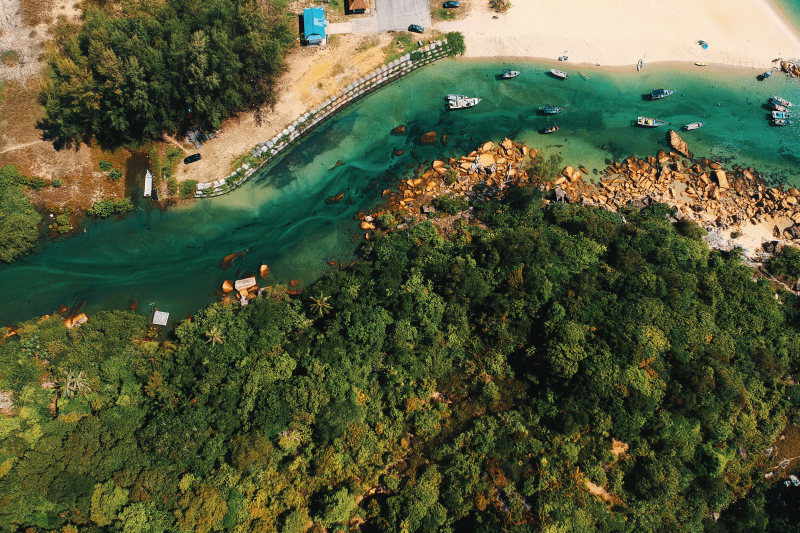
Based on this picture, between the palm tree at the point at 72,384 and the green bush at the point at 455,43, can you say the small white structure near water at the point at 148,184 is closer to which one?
the palm tree at the point at 72,384

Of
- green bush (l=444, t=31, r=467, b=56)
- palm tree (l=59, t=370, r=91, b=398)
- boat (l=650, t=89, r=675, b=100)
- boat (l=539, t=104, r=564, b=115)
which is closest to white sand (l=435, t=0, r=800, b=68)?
green bush (l=444, t=31, r=467, b=56)

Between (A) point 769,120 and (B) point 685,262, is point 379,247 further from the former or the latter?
(A) point 769,120

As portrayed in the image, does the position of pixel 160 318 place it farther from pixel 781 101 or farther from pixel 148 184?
pixel 781 101

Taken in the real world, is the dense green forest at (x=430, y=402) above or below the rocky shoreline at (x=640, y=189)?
below

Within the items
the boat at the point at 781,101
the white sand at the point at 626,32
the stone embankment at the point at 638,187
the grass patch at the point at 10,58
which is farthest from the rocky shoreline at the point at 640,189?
the grass patch at the point at 10,58

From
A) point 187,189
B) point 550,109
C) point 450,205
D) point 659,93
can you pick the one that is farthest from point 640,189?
point 187,189

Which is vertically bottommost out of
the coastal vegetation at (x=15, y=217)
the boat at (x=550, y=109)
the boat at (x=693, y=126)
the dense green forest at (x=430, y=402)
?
the dense green forest at (x=430, y=402)

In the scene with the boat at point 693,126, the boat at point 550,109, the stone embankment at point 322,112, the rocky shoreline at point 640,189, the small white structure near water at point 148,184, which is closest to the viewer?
the small white structure near water at point 148,184

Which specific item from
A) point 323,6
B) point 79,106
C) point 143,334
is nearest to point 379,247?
point 143,334
